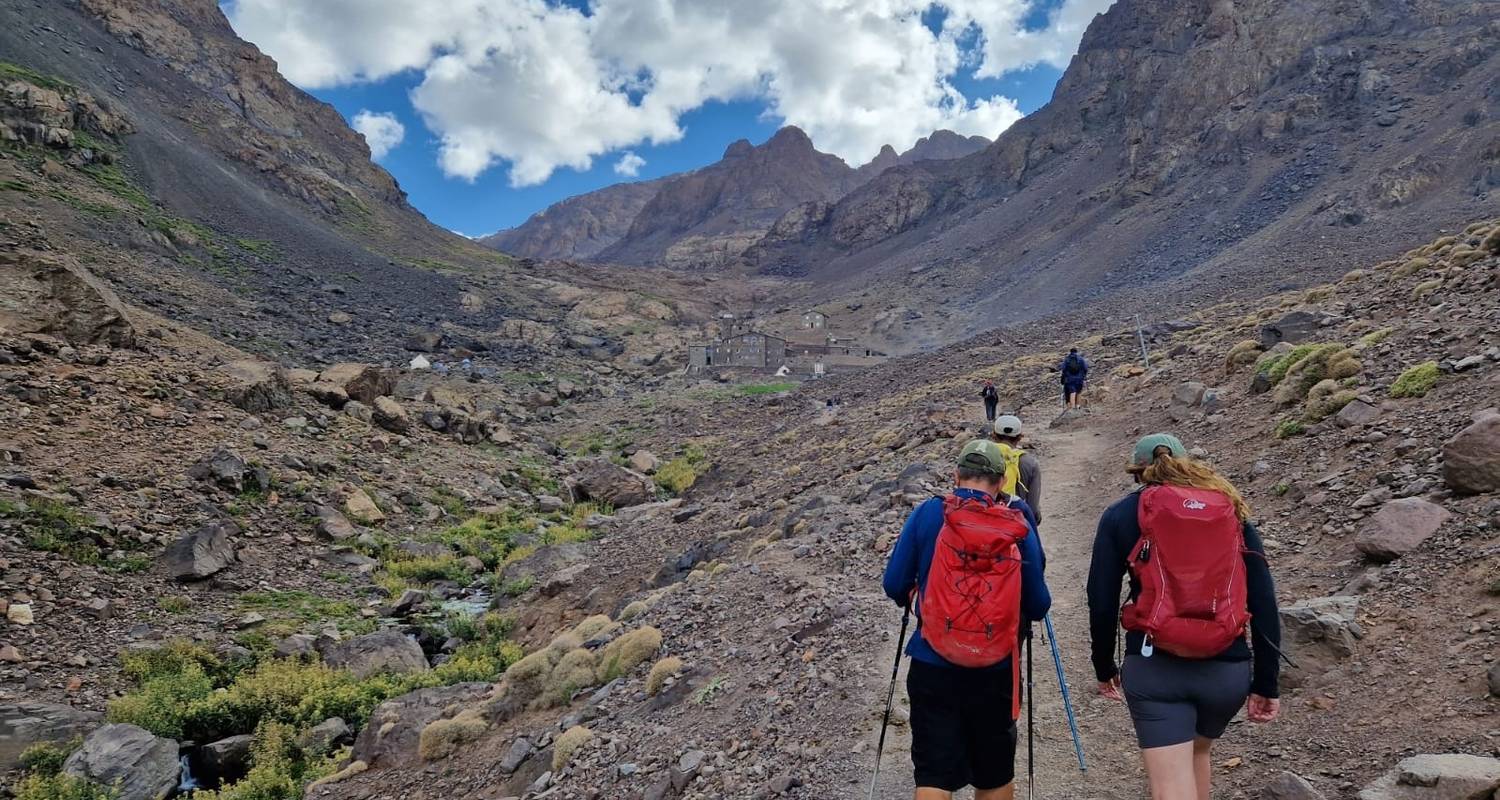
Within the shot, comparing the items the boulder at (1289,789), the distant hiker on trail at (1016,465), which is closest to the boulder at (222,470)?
the distant hiker on trail at (1016,465)

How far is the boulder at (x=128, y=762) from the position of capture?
833cm

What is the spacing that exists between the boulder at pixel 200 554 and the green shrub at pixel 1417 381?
58.3ft

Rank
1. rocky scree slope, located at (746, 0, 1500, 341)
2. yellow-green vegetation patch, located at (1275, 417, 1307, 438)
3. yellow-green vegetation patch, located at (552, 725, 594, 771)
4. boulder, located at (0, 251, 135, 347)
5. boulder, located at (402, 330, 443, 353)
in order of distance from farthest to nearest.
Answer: boulder, located at (402, 330, 443, 353) → rocky scree slope, located at (746, 0, 1500, 341) → boulder, located at (0, 251, 135, 347) → yellow-green vegetation patch, located at (1275, 417, 1307, 438) → yellow-green vegetation patch, located at (552, 725, 594, 771)

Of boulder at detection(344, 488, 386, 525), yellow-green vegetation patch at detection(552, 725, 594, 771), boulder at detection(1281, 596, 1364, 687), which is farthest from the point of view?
boulder at detection(344, 488, 386, 525)

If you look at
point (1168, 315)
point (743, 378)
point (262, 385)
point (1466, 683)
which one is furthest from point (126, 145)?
point (1466, 683)

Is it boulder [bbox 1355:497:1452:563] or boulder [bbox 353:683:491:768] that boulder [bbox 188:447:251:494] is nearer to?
boulder [bbox 353:683:491:768]

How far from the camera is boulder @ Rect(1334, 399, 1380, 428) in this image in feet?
26.4

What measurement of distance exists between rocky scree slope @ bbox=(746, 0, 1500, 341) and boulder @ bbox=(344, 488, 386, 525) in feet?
120

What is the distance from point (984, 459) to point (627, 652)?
6.48 meters

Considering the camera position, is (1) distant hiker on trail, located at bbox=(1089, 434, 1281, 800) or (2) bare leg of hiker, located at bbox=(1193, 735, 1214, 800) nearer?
(1) distant hiker on trail, located at bbox=(1089, 434, 1281, 800)

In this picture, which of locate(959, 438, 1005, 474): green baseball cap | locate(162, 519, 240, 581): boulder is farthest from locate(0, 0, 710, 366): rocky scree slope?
locate(959, 438, 1005, 474): green baseball cap

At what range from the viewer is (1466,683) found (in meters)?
4.10

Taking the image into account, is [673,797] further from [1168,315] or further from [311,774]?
[1168,315]

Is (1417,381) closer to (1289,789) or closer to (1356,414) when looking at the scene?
(1356,414)
